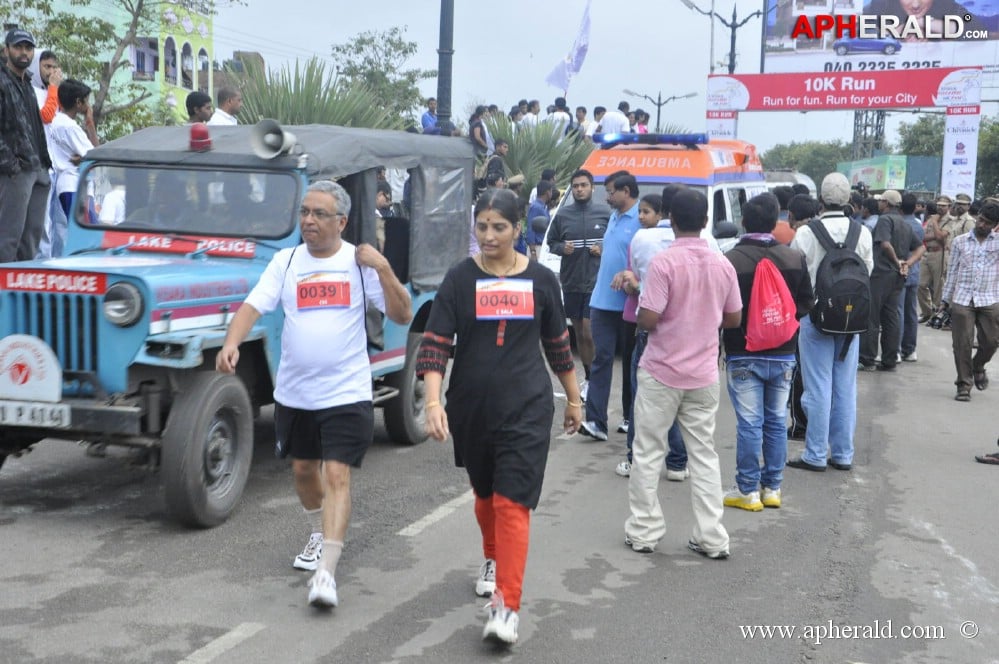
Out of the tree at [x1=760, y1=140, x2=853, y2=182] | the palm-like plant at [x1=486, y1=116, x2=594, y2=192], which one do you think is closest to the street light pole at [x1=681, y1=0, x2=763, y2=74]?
the palm-like plant at [x1=486, y1=116, x2=594, y2=192]

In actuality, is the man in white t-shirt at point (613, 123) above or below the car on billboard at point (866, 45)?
below

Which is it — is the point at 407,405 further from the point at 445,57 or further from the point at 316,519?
the point at 445,57

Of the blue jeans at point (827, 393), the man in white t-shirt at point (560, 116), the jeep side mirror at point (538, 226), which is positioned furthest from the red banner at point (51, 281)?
the man in white t-shirt at point (560, 116)

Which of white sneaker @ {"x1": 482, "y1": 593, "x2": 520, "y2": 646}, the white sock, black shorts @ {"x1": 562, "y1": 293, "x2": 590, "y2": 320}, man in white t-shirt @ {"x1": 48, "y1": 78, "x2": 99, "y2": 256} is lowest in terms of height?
white sneaker @ {"x1": 482, "y1": 593, "x2": 520, "y2": 646}

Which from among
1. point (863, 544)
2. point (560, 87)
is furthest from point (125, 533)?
point (560, 87)

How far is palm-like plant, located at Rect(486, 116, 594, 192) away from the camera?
19266mm

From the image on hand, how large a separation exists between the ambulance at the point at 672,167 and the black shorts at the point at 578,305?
3713 mm

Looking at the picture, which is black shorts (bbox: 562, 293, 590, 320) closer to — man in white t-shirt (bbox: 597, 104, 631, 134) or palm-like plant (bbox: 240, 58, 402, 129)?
palm-like plant (bbox: 240, 58, 402, 129)

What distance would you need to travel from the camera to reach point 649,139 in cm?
1489

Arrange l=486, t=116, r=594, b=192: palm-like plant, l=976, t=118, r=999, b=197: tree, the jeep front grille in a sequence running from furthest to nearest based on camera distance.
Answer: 1. l=976, t=118, r=999, b=197: tree
2. l=486, t=116, r=594, b=192: palm-like plant
3. the jeep front grille

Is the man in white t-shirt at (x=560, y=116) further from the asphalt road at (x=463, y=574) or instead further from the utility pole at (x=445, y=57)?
the asphalt road at (x=463, y=574)

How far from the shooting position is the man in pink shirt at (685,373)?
6.13 meters

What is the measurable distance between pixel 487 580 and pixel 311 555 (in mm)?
868

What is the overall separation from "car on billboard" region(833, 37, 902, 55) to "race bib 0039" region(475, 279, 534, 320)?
1446 inches
